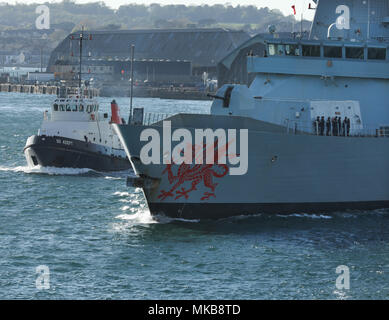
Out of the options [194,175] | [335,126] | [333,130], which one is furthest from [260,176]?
[335,126]

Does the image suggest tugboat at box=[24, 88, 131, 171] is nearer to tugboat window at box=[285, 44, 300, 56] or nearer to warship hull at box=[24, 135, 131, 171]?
warship hull at box=[24, 135, 131, 171]

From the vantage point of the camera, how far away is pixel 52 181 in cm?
4531

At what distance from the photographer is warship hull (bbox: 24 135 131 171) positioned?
1923 inches

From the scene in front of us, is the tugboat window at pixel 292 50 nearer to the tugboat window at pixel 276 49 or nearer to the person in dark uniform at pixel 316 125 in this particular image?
the tugboat window at pixel 276 49

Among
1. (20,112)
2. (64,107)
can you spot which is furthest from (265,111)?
(20,112)

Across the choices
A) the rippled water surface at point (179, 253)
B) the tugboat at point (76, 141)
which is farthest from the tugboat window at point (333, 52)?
the tugboat at point (76, 141)

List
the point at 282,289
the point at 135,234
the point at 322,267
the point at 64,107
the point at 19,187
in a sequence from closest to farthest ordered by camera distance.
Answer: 1. the point at 282,289
2. the point at 322,267
3. the point at 135,234
4. the point at 19,187
5. the point at 64,107

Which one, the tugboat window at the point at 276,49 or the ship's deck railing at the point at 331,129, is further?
the tugboat window at the point at 276,49

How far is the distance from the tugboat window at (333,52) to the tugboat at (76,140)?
1570 centimetres

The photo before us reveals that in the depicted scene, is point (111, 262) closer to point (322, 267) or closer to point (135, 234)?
point (135, 234)

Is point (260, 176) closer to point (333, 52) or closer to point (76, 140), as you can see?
point (333, 52)

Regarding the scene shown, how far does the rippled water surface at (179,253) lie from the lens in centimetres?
2364

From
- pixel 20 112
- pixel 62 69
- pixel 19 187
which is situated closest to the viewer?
pixel 19 187
